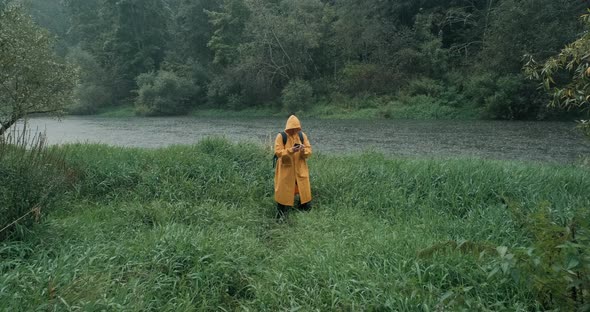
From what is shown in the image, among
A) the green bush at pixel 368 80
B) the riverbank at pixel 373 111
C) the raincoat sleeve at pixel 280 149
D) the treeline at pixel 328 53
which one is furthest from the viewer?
the green bush at pixel 368 80

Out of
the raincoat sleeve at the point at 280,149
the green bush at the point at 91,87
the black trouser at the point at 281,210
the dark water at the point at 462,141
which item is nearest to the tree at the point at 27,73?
the dark water at the point at 462,141

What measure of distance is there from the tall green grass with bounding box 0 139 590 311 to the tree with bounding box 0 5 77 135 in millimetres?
2602

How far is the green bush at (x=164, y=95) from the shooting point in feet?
122

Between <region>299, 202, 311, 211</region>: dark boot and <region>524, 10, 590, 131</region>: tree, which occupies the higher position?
<region>524, 10, 590, 131</region>: tree

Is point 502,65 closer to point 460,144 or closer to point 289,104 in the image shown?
point 460,144

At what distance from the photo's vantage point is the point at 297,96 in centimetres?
3225

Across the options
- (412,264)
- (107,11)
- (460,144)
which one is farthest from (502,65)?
(107,11)

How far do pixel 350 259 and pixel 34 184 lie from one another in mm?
3357

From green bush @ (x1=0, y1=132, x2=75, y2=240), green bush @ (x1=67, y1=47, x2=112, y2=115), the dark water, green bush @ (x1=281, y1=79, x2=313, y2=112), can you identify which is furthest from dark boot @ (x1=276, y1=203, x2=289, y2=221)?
green bush @ (x1=67, y1=47, x2=112, y2=115)

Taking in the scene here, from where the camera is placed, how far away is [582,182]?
6.16 metres

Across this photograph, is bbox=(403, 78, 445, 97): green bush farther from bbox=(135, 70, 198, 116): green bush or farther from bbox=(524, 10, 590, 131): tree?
bbox=(524, 10, 590, 131): tree

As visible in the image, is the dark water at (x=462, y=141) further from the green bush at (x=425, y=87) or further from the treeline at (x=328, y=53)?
the green bush at (x=425, y=87)

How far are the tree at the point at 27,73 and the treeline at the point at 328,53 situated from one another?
11693 millimetres

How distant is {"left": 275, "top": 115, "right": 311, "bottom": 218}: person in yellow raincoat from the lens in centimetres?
593
